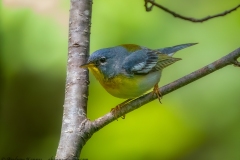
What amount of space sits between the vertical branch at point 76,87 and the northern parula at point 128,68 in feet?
0.37

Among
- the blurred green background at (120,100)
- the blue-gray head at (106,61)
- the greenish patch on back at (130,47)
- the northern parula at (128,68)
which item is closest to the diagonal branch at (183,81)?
the northern parula at (128,68)

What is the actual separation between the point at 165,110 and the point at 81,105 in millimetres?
862

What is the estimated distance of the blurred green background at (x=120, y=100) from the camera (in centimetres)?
336

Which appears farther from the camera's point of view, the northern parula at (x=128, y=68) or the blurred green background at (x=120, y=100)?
the blurred green background at (x=120, y=100)

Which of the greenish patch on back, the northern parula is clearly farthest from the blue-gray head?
the greenish patch on back

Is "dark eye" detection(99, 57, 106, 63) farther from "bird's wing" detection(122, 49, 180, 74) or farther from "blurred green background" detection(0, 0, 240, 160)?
"blurred green background" detection(0, 0, 240, 160)

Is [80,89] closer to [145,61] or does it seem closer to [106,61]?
[106,61]

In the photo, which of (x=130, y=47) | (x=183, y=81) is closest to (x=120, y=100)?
(x=130, y=47)

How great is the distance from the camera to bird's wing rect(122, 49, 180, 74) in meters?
3.00

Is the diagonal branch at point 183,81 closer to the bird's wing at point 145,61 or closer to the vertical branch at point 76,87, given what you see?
the vertical branch at point 76,87

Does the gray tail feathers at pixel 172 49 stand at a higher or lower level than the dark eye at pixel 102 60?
higher

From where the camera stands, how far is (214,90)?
337 centimetres

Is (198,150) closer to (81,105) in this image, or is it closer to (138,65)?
(138,65)

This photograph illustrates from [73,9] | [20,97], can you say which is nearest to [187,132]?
[73,9]
